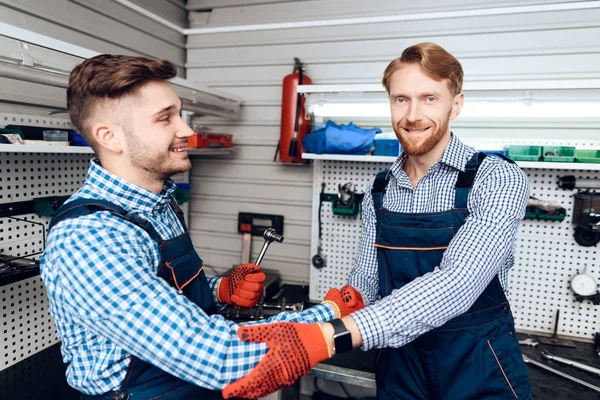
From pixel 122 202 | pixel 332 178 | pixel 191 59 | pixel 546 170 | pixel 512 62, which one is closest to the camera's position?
pixel 122 202

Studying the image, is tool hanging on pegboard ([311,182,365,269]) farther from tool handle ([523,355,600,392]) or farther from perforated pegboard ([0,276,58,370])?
perforated pegboard ([0,276,58,370])

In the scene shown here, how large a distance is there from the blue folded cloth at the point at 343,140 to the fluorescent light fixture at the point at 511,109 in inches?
4.0

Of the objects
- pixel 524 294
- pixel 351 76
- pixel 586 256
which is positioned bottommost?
pixel 524 294

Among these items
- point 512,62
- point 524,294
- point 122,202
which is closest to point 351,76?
point 512,62

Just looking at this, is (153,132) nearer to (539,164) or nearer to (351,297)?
(351,297)

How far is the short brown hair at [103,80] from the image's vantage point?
1.18 meters

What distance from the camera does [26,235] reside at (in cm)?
191

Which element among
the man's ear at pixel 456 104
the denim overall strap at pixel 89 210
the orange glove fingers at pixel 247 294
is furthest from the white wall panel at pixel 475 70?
the denim overall strap at pixel 89 210

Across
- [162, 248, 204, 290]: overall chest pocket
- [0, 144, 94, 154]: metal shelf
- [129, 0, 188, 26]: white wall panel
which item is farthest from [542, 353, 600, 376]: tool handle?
[129, 0, 188, 26]: white wall panel

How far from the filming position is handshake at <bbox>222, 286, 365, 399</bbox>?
96 cm

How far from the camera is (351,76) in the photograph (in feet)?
8.87

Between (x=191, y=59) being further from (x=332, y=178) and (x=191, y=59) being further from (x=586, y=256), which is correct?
(x=586, y=256)

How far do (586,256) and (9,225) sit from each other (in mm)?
2893

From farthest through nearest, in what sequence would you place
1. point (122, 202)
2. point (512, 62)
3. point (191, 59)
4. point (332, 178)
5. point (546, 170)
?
point (191, 59)
point (332, 178)
point (512, 62)
point (546, 170)
point (122, 202)
